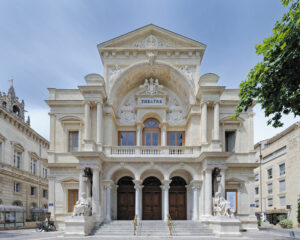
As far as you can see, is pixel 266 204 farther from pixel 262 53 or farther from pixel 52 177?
pixel 262 53

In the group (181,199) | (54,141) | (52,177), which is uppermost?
(54,141)

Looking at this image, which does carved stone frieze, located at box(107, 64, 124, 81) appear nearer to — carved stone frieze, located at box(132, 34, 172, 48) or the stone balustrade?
carved stone frieze, located at box(132, 34, 172, 48)

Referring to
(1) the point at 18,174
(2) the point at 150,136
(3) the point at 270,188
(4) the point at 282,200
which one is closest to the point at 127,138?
(2) the point at 150,136

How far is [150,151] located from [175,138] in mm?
3679

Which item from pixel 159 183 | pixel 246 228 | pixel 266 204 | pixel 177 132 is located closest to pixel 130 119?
pixel 177 132

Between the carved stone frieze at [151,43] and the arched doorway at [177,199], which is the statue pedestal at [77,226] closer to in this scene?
the arched doorway at [177,199]

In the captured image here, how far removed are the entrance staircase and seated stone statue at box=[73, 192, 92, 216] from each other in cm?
138

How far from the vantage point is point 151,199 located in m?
26.0

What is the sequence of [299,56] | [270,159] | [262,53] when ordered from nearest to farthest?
[299,56] < [262,53] < [270,159]

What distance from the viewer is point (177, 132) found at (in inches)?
1081

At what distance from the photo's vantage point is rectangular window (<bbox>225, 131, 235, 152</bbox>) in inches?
1013

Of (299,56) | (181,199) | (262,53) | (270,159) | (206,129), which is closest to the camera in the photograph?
(299,56)

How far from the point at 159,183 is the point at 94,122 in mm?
7320

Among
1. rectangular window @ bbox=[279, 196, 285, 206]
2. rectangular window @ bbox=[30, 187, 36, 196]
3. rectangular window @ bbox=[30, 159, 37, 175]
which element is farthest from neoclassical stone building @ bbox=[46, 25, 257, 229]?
rectangular window @ bbox=[30, 159, 37, 175]
